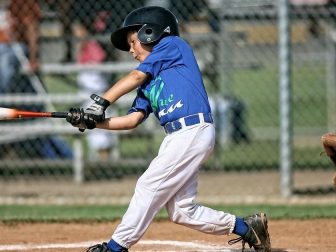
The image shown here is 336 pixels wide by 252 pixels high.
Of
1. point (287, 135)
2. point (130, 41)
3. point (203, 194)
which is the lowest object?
point (203, 194)

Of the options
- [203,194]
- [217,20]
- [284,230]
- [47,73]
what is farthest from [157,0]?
[284,230]

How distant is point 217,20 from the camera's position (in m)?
9.39

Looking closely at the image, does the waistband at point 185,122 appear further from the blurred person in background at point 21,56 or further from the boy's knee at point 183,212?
the blurred person in background at point 21,56

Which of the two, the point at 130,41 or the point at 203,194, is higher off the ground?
the point at 130,41

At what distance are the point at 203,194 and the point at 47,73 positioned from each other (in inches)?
92.6

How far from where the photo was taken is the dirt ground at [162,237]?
5.32 metres

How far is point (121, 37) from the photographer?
496cm

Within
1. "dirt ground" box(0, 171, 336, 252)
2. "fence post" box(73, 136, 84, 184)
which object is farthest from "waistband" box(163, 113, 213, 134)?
"fence post" box(73, 136, 84, 184)

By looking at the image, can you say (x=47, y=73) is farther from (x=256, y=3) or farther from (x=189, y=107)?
(x=189, y=107)

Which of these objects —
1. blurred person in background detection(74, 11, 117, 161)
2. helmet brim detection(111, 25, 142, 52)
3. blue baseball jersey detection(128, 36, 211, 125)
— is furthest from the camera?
blurred person in background detection(74, 11, 117, 161)

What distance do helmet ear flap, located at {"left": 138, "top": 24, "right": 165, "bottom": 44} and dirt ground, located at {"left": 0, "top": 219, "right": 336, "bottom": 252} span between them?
1395 millimetres

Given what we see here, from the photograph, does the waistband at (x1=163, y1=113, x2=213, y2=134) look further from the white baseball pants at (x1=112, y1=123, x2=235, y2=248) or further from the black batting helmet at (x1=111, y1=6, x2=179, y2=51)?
the black batting helmet at (x1=111, y1=6, x2=179, y2=51)

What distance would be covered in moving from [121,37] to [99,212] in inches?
98.6

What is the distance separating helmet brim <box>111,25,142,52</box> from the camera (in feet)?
15.9
